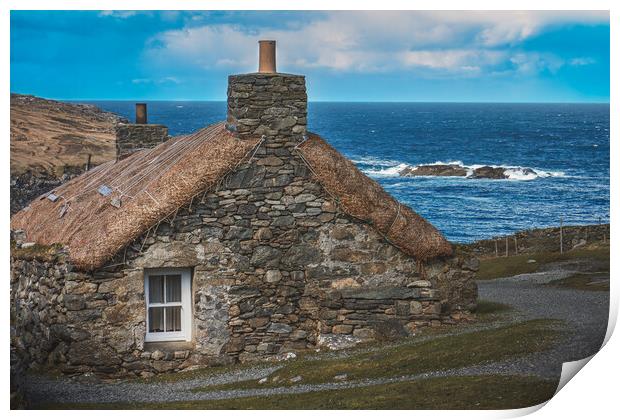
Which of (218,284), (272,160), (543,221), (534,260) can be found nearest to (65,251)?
(218,284)

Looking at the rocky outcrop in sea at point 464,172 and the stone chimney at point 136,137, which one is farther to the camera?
the rocky outcrop in sea at point 464,172

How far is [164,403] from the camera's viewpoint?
17.3 m

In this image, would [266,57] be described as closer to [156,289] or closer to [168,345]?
[156,289]

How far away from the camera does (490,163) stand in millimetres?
112750

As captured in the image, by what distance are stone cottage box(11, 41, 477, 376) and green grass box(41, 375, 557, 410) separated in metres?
2.58

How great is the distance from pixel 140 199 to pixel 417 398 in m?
6.79

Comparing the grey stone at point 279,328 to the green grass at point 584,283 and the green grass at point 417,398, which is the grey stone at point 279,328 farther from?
the green grass at point 584,283

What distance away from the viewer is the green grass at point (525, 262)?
119ft

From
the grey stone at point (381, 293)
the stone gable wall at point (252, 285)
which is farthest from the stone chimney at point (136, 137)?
the grey stone at point (381, 293)

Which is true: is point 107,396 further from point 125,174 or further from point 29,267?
point 125,174

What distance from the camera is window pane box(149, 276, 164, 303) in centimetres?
1972

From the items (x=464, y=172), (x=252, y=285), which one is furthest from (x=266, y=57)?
(x=464, y=172)

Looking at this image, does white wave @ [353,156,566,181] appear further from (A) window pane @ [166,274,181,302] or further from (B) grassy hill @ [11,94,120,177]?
(A) window pane @ [166,274,181,302]

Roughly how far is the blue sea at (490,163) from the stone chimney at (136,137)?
34090 millimetres
